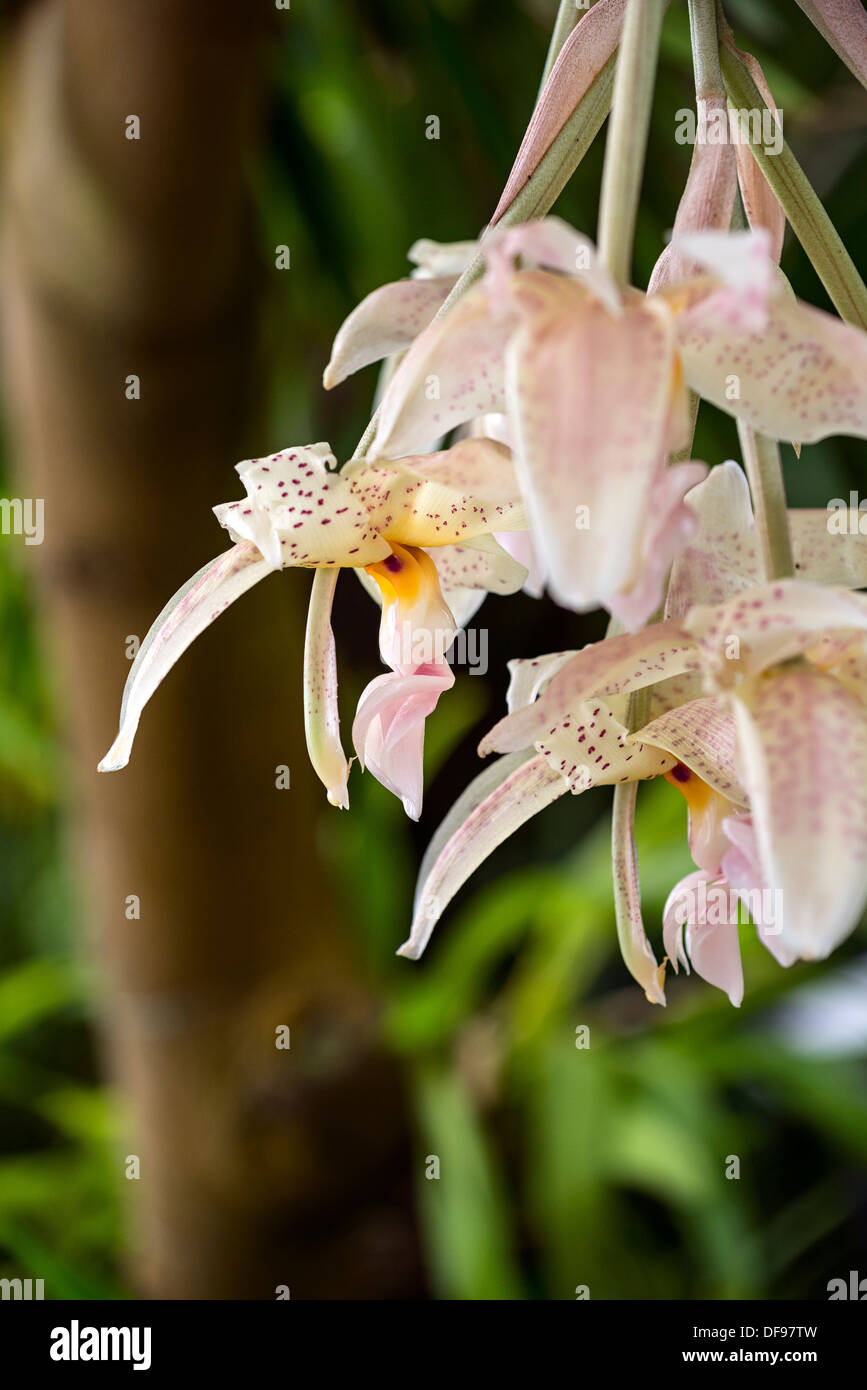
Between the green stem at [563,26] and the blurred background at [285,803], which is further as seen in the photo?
the blurred background at [285,803]

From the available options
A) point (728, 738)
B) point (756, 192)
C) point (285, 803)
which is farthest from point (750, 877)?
point (285, 803)

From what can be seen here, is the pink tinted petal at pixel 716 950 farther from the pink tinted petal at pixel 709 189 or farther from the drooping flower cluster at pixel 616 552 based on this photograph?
the pink tinted petal at pixel 709 189

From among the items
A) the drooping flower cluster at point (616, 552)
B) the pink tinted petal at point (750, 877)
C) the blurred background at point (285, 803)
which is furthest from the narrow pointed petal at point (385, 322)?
the blurred background at point (285, 803)

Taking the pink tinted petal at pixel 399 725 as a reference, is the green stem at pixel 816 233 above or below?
above

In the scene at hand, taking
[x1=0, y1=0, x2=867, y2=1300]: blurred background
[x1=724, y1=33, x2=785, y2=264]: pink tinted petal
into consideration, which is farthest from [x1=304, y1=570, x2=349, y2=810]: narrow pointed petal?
[x1=0, y1=0, x2=867, y2=1300]: blurred background

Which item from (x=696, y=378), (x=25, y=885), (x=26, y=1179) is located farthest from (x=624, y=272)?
(x=25, y=885)

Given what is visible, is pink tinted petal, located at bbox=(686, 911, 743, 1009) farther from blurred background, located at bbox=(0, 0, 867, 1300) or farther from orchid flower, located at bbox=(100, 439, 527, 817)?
blurred background, located at bbox=(0, 0, 867, 1300)

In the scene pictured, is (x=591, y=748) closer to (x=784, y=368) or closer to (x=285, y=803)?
(x=784, y=368)

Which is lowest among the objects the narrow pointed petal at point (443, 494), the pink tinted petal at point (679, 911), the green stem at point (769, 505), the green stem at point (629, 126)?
the pink tinted petal at point (679, 911)
